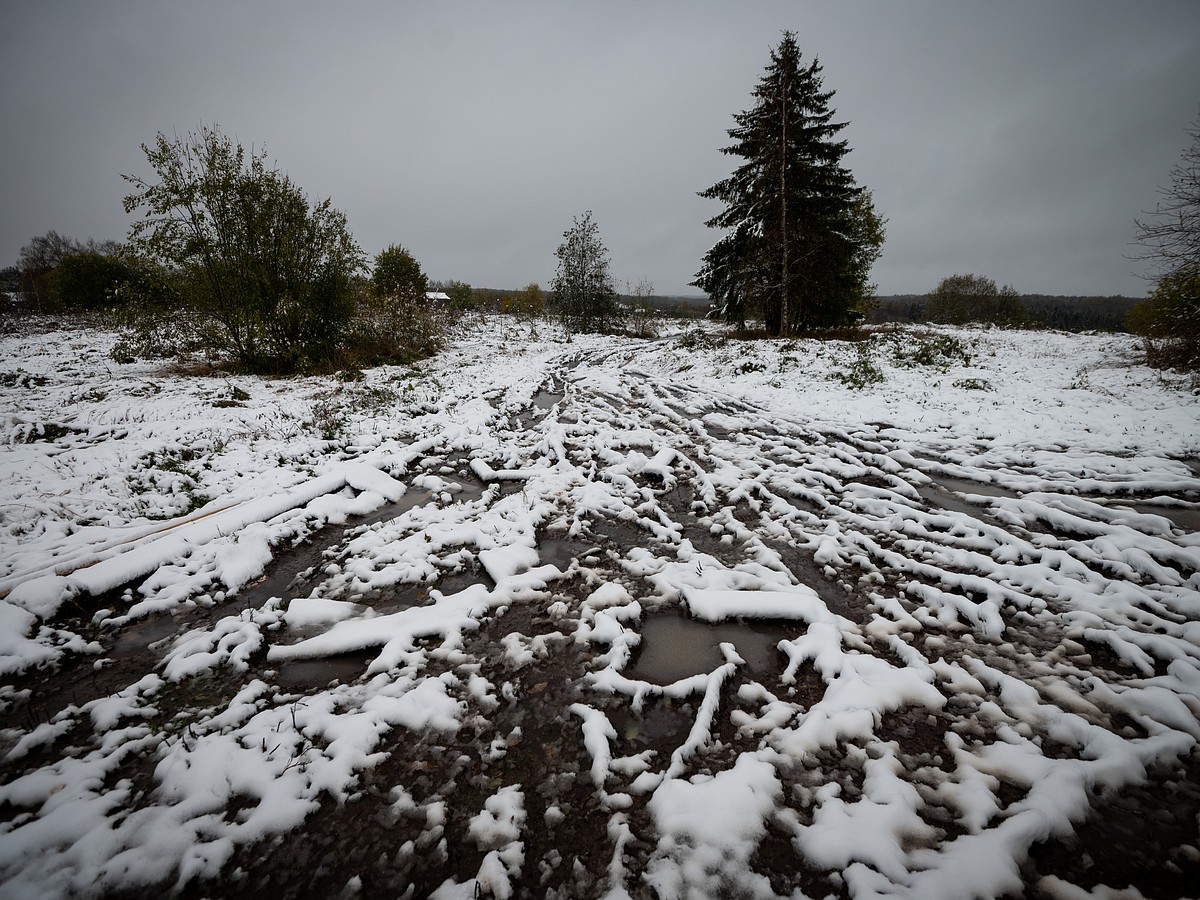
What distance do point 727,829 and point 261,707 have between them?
2542mm

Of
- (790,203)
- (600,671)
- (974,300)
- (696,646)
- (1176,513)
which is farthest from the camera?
(974,300)

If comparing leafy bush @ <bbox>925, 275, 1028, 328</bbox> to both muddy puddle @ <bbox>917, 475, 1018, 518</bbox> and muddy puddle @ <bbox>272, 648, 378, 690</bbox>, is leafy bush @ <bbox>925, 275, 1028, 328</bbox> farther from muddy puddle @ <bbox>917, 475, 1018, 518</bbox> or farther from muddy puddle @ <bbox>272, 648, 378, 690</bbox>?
muddy puddle @ <bbox>272, 648, 378, 690</bbox>

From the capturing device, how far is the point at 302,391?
10.2 meters

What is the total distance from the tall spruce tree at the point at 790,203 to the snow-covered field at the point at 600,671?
523 inches

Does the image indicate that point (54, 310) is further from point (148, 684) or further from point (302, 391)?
point (148, 684)

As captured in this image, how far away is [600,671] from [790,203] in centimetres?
2006

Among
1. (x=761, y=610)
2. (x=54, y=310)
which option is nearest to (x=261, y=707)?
(x=761, y=610)

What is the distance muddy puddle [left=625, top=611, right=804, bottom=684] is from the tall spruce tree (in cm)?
1719

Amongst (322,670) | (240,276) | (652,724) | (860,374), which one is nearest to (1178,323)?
(860,374)

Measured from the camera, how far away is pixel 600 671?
104 inches

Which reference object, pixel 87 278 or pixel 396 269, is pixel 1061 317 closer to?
pixel 396 269

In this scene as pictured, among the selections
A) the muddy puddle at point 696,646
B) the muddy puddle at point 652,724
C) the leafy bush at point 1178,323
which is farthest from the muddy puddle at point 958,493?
the leafy bush at point 1178,323

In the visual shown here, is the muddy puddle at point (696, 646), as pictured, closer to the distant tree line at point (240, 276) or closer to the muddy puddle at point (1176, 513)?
the muddy puddle at point (1176, 513)

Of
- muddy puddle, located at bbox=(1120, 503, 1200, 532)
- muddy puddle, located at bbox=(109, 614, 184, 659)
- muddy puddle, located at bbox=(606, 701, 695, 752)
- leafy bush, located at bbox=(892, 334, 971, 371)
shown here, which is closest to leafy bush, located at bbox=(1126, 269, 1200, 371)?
leafy bush, located at bbox=(892, 334, 971, 371)
